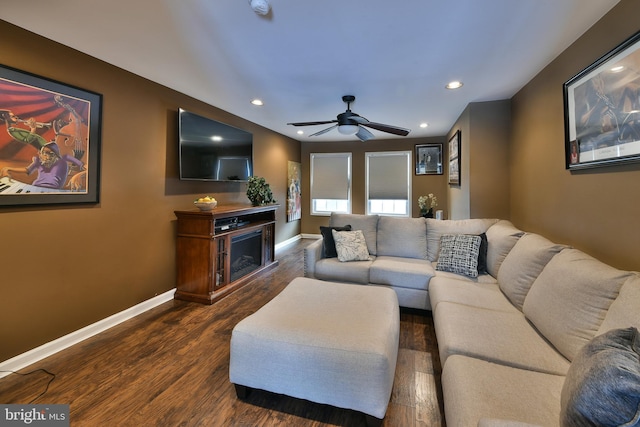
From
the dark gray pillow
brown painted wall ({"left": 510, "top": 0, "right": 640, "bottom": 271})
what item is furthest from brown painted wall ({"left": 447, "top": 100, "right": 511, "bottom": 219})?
the dark gray pillow

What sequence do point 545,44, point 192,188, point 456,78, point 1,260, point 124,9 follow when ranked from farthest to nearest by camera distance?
point 192,188, point 456,78, point 545,44, point 1,260, point 124,9

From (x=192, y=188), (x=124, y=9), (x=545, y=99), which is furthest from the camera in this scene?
(x=192, y=188)

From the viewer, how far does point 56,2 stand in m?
1.68

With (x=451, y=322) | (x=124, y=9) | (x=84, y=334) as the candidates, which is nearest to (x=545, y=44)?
(x=451, y=322)

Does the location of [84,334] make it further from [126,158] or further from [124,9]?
[124,9]

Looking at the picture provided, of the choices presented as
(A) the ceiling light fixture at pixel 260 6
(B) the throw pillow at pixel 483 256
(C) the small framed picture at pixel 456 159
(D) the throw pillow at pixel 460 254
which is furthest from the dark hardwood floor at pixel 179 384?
(C) the small framed picture at pixel 456 159

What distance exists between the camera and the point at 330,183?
673cm

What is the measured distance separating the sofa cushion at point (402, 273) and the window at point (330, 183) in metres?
3.74

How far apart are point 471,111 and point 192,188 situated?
153 inches

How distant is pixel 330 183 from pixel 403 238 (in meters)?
3.65

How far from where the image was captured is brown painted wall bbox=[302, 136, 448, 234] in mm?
6074

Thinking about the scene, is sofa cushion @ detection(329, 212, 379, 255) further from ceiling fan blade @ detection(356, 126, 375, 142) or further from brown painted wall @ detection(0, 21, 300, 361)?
brown painted wall @ detection(0, 21, 300, 361)

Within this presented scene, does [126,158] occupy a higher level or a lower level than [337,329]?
higher

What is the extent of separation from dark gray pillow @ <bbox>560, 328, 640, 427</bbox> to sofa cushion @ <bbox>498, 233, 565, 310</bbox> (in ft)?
3.30
